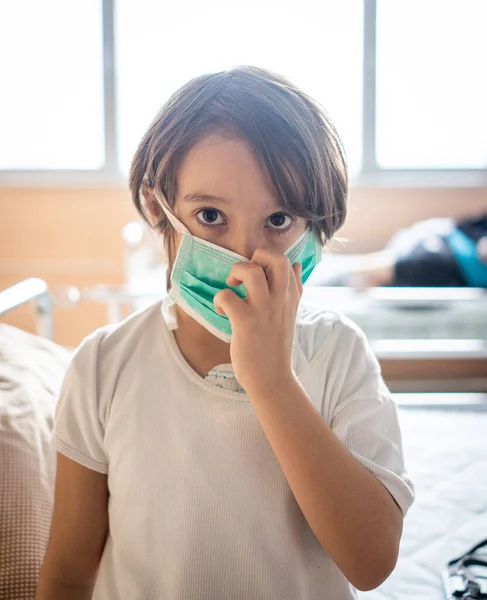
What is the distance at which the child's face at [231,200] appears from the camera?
77 cm

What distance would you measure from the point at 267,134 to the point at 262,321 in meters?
0.20

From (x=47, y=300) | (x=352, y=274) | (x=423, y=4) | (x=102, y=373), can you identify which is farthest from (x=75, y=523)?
(x=423, y=4)

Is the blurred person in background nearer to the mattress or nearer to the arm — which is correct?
the mattress

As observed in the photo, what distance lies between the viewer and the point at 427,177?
3809mm

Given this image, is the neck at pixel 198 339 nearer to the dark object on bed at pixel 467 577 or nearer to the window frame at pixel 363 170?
the dark object on bed at pixel 467 577

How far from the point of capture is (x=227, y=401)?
0.81 metres

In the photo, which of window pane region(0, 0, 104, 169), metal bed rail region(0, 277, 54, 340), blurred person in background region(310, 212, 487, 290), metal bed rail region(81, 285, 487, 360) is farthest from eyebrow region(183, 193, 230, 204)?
window pane region(0, 0, 104, 169)

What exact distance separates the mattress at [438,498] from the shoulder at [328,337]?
1.63 feet

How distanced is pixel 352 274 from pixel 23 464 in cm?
199

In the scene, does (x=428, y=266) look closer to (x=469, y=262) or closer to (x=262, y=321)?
(x=469, y=262)

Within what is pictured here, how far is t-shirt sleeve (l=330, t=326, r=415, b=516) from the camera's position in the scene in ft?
2.42

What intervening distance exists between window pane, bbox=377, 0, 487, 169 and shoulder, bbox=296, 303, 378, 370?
10.2ft

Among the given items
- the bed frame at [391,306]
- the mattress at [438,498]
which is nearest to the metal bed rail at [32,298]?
the bed frame at [391,306]

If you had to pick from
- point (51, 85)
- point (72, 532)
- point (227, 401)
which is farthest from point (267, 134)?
point (51, 85)
